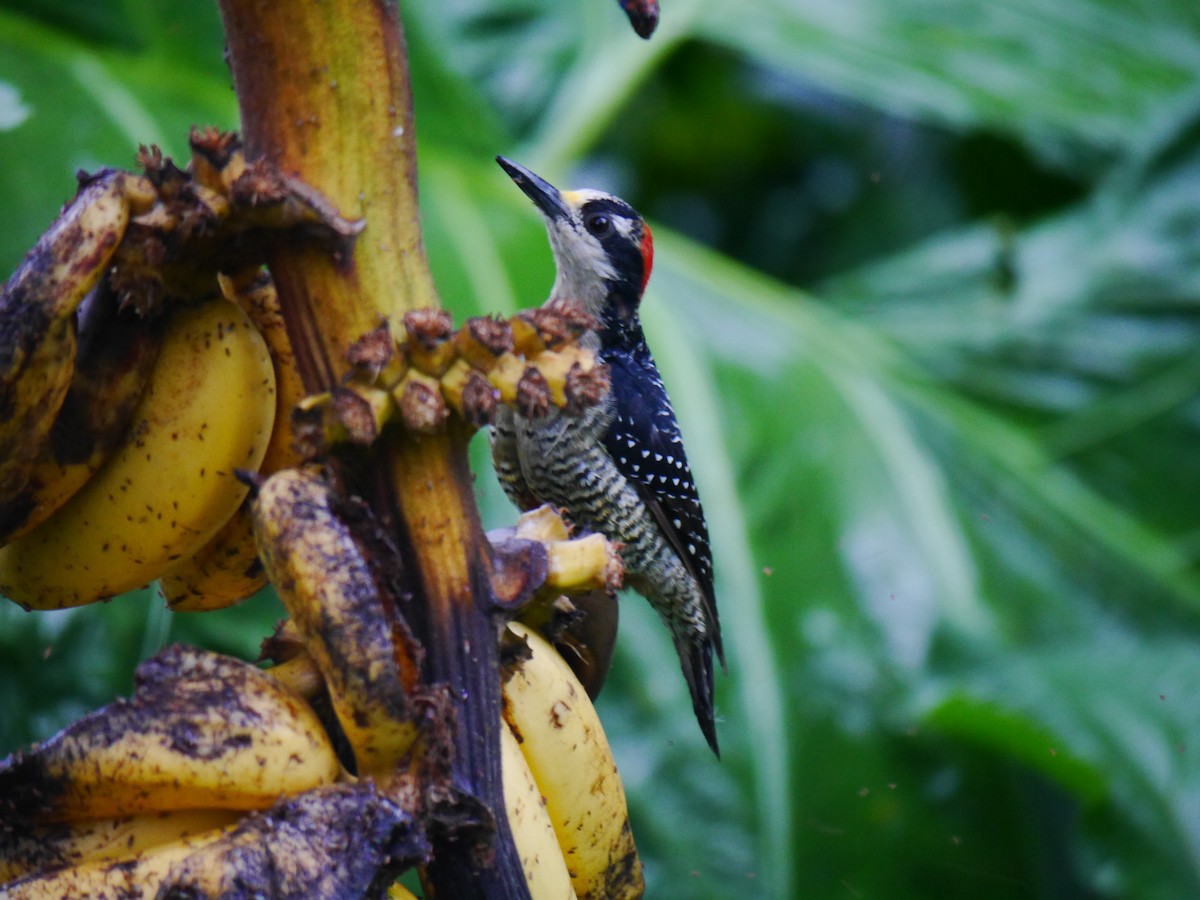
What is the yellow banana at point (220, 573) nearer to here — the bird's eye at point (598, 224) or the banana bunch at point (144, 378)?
the banana bunch at point (144, 378)

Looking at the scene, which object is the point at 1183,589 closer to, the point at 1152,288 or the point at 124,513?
the point at 1152,288

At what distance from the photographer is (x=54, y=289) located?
2.14ft

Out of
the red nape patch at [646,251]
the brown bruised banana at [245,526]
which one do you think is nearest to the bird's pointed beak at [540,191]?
the red nape patch at [646,251]

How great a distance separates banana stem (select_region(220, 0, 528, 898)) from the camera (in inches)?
26.9

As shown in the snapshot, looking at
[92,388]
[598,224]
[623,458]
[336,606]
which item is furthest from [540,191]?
[336,606]

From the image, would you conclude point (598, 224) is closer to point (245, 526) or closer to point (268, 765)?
point (245, 526)

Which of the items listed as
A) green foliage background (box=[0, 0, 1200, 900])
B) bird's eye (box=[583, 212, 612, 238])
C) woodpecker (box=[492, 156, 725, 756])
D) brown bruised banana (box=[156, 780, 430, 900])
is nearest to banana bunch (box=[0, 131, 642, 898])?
brown bruised banana (box=[156, 780, 430, 900])

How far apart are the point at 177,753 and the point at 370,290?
0.26 meters

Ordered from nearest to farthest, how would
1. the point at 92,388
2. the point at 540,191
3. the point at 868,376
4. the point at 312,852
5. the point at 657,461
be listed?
1. the point at 312,852
2. the point at 92,388
3. the point at 540,191
4. the point at 657,461
5. the point at 868,376

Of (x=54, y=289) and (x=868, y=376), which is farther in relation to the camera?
(x=868, y=376)

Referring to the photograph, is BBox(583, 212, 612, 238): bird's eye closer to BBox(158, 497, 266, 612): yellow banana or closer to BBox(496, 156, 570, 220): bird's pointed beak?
BBox(496, 156, 570, 220): bird's pointed beak

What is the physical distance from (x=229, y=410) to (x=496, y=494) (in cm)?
143

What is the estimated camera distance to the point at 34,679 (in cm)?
151

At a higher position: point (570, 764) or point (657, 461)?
point (570, 764)
